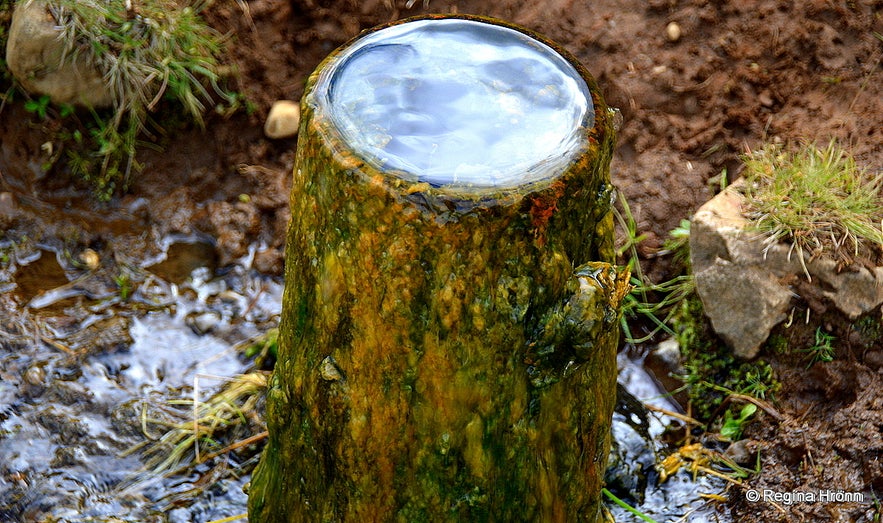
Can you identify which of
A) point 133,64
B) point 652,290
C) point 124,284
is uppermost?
point 133,64

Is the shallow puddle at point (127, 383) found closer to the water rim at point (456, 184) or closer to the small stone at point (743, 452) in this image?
the small stone at point (743, 452)

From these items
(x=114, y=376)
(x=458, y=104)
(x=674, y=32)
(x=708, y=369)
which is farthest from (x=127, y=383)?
(x=674, y=32)

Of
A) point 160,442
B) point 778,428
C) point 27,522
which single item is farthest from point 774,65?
point 27,522

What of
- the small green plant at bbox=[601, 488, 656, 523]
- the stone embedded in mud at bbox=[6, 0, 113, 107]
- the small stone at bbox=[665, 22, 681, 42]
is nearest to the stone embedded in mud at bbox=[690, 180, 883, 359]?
the small green plant at bbox=[601, 488, 656, 523]

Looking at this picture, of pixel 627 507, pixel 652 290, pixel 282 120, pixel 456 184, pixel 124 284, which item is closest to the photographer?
pixel 456 184

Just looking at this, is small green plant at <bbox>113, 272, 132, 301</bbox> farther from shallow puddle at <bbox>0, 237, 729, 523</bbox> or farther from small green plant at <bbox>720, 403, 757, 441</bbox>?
small green plant at <bbox>720, 403, 757, 441</bbox>

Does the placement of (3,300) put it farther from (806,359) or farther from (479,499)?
(806,359)

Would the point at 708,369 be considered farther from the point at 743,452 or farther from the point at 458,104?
the point at 458,104
